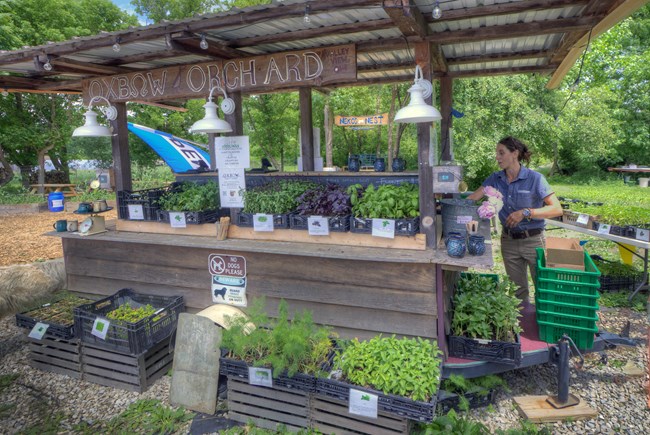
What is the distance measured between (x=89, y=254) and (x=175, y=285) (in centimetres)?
141

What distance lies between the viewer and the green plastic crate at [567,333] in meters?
3.82

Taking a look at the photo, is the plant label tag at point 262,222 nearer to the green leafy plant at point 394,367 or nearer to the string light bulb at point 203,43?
the green leafy plant at point 394,367

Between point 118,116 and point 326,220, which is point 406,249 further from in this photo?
point 118,116

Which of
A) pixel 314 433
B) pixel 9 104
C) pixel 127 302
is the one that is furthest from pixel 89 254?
pixel 9 104

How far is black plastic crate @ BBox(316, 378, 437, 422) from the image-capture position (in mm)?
2869

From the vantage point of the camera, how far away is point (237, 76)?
4441 mm

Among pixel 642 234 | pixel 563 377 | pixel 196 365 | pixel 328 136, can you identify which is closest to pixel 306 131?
pixel 196 365

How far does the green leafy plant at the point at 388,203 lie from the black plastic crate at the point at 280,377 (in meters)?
1.59

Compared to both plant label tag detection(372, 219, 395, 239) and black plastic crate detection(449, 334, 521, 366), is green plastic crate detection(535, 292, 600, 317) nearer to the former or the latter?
black plastic crate detection(449, 334, 521, 366)

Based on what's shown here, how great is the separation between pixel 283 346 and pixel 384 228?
1401 mm

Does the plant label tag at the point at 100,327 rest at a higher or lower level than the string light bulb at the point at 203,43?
lower

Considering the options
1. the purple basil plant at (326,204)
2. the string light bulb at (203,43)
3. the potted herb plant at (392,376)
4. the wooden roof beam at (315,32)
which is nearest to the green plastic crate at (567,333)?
the potted herb plant at (392,376)

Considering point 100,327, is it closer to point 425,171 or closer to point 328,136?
point 425,171

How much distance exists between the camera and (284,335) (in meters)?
3.22
